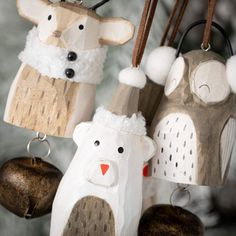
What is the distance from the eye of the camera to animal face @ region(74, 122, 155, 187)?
629 mm

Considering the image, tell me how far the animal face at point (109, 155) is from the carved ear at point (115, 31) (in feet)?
0.42

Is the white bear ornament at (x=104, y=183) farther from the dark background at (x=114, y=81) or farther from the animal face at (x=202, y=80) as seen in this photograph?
the dark background at (x=114, y=81)

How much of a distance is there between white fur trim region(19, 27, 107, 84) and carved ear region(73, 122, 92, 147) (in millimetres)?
66

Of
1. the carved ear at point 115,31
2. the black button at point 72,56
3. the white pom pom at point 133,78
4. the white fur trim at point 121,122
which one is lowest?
the white fur trim at point 121,122

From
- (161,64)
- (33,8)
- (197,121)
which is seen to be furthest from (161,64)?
(33,8)

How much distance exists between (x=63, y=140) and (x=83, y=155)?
257 millimetres

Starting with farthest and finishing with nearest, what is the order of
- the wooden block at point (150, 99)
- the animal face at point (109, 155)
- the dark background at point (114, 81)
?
the dark background at point (114, 81) → the wooden block at point (150, 99) → the animal face at point (109, 155)

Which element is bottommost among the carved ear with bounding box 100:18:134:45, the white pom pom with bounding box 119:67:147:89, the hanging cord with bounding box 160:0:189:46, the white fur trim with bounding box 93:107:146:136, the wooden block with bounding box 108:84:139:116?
the white fur trim with bounding box 93:107:146:136

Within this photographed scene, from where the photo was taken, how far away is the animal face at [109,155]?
63 centimetres

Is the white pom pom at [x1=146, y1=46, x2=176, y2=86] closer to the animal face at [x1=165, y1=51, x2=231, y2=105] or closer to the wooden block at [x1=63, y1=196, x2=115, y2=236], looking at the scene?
the animal face at [x1=165, y1=51, x2=231, y2=105]

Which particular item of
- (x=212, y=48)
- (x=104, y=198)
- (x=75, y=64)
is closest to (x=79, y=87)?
(x=75, y=64)

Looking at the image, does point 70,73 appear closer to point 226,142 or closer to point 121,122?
point 121,122

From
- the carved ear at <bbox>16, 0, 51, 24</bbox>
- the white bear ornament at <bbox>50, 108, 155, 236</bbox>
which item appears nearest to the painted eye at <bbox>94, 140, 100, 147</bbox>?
the white bear ornament at <bbox>50, 108, 155, 236</bbox>

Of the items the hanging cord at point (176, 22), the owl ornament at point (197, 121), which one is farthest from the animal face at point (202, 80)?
the hanging cord at point (176, 22)
